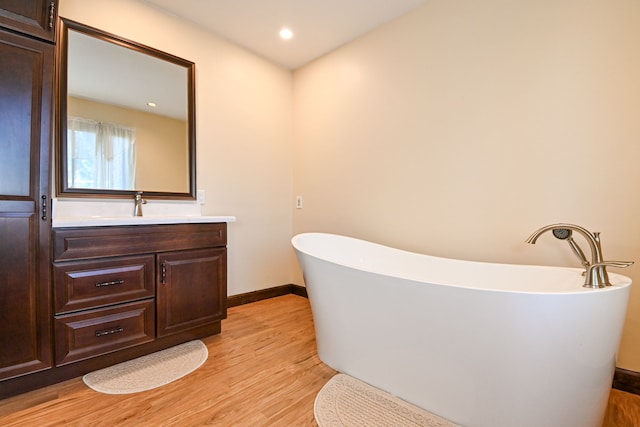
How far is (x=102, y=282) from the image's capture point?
159 centimetres

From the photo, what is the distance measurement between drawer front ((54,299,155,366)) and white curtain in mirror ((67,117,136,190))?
0.88 meters

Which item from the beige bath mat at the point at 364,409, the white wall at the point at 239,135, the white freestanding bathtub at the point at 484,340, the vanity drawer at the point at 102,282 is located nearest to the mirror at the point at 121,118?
the white wall at the point at 239,135

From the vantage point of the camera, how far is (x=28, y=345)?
138 cm

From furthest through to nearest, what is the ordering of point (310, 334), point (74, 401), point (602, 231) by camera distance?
point (310, 334), point (602, 231), point (74, 401)

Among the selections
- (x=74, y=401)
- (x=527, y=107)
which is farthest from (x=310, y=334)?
(x=527, y=107)

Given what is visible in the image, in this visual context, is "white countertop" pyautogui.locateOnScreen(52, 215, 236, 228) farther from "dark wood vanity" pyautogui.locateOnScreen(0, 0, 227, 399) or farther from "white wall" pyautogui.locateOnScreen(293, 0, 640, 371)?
"white wall" pyautogui.locateOnScreen(293, 0, 640, 371)

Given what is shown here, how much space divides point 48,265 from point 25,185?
40 cm

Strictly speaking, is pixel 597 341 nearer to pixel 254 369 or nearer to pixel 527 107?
pixel 527 107

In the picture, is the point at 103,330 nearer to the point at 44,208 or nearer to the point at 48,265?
the point at 48,265

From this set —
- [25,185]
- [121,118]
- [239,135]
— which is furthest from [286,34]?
[25,185]

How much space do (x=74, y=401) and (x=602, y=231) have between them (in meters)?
2.79

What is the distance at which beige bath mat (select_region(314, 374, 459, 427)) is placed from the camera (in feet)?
4.08

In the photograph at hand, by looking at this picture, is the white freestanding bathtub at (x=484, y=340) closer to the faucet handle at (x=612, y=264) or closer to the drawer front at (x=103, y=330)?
the faucet handle at (x=612, y=264)

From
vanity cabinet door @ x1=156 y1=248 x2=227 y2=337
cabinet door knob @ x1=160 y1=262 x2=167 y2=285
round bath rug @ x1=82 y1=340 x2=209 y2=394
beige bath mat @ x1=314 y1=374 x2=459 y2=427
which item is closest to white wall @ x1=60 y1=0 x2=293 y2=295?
vanity cabinet door @ x1=156 y1=248 x2=227 y2=337
